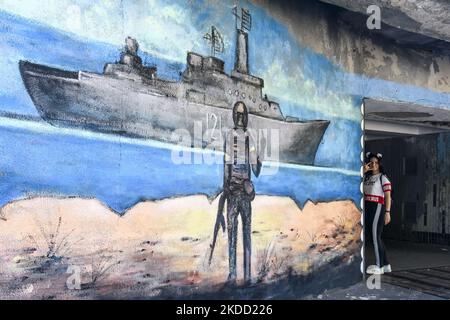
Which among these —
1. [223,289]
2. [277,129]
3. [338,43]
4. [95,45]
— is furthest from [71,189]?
[338,43]

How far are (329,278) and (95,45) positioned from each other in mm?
3839

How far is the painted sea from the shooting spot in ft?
11.0

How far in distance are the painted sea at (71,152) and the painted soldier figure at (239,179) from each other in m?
0.15

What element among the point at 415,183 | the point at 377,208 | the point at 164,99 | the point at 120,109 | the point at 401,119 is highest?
the point at 401,119

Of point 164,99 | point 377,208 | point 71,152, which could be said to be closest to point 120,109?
point 164,99

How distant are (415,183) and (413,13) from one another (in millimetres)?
6147

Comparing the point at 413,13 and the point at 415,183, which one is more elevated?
the point at 413,13

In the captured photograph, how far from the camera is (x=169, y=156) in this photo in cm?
420

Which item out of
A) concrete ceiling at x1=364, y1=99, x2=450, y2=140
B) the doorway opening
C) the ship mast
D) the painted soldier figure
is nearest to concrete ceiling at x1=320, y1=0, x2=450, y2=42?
the ship mast

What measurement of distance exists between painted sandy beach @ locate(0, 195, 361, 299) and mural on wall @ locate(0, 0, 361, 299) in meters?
0.01

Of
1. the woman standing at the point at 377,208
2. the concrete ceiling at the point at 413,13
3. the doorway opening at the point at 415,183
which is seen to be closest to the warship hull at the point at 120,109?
the concrete ceiling at the point at 413,13

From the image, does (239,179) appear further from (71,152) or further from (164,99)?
(71,152)

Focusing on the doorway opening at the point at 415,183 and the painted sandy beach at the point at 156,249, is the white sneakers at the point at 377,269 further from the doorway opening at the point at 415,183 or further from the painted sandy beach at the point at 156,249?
the painted sandy beach at the point at 156,249
